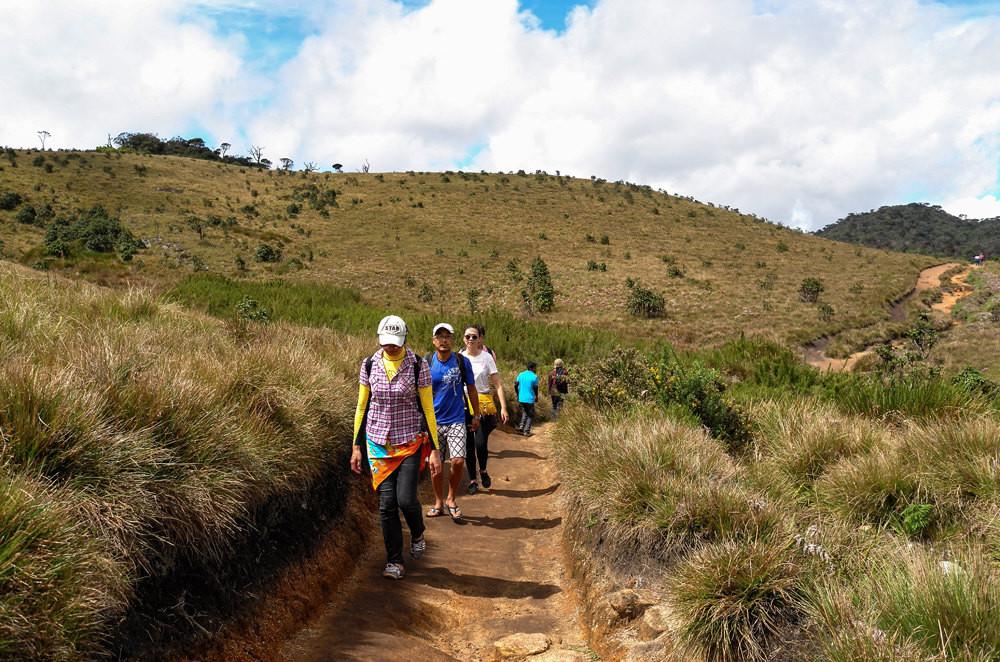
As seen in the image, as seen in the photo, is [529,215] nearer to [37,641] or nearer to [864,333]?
[864,333]

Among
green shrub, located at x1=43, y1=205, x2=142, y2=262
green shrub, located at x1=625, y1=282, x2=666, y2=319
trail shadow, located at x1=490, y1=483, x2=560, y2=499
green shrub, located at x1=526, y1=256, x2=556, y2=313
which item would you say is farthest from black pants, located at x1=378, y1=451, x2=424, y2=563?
green shrub, located at x1=43, y1=205, x2=142, y2=262

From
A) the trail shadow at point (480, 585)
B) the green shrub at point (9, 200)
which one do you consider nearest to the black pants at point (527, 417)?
the trail shadow at point (480, 585)

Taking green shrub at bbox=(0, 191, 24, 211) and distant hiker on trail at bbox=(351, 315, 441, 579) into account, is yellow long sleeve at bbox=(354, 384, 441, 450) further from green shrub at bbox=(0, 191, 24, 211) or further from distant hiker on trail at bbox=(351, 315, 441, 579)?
green shrub at bbox=(0, 191, 24, 211)

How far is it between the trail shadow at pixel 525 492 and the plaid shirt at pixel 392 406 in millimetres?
3347

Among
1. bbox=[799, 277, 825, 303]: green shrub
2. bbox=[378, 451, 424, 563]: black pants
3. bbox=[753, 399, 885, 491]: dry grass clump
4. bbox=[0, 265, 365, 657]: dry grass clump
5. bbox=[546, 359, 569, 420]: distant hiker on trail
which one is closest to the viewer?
bbox=[0, 265, 365, 657]: dry grass clump

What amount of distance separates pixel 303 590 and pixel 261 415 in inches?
55.0

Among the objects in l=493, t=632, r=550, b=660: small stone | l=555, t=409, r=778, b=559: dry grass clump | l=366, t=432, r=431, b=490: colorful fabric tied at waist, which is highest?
l=366, t=432, r=431, b=490: colorful fabric tied at waist

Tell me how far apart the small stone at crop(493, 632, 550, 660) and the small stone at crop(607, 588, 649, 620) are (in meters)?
0.59

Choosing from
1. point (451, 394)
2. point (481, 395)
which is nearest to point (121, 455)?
point (451, 394)

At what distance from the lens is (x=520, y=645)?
434 centimetres

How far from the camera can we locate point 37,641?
2.21 meters

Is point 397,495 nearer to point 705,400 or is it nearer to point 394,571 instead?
point 394,571

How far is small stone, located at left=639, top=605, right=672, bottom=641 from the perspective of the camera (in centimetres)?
389

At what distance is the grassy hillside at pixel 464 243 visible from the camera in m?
37.0
